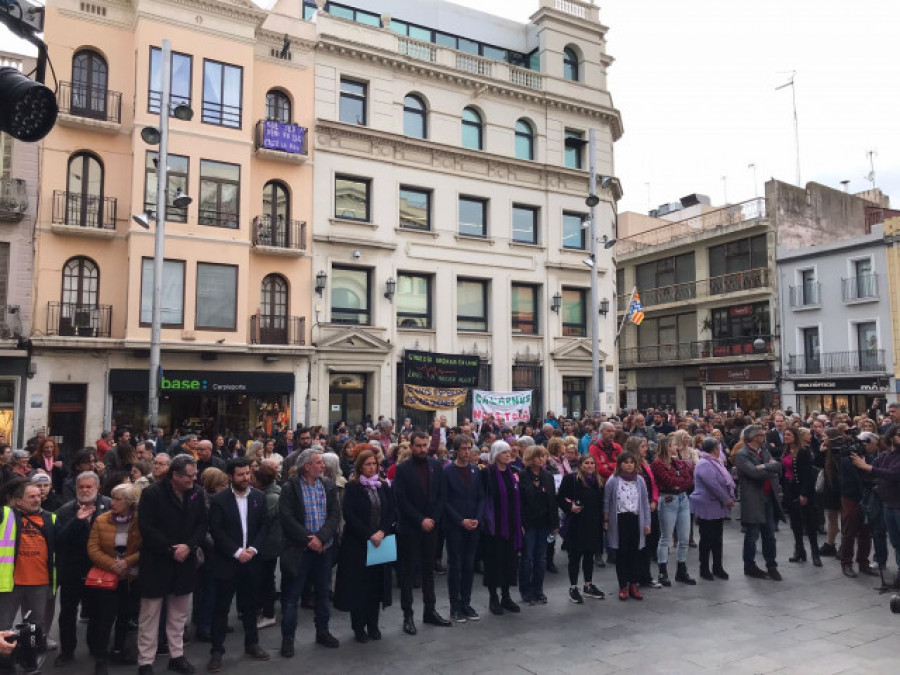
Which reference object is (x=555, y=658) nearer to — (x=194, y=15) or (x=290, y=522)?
(x=290, y=522)

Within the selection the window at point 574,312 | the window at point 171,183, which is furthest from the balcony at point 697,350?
the window at point 171,183

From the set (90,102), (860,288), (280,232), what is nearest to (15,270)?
(90,102)

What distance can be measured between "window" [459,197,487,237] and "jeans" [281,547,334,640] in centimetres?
1925

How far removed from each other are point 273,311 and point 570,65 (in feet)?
55.7

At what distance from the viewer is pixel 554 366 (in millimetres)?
26344

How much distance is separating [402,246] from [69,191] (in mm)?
10442

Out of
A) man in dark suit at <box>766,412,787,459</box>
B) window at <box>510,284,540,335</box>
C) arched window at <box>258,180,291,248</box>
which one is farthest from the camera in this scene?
window at <box>510,284,540,335</box>

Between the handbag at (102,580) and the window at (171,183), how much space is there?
15297mm

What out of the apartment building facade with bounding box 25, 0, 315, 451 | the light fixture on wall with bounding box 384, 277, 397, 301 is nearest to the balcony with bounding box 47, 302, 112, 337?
the apartment building facade with bounding box 25, 0, 315, 451

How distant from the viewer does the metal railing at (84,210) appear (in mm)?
18719

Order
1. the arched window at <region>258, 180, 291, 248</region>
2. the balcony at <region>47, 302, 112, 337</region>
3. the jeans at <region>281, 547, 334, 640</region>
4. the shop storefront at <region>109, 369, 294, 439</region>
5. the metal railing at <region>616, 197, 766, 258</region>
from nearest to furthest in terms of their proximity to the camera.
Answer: the jeans at <region>281, 547, 334, 640</region> < the balcony at <region>47, 302, 112, 337</region> < the shop storefront at <region>109, 369, 294, 439</region> < the arched window at <region>258, 180, 291, 248</region> < the metal railing at <region>616, 197, 766, 258</region>

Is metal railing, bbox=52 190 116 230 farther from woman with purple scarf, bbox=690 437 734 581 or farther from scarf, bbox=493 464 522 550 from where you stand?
woman with purple scarf, bbox=690 437 734 581

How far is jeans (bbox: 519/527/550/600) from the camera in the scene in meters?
8.41

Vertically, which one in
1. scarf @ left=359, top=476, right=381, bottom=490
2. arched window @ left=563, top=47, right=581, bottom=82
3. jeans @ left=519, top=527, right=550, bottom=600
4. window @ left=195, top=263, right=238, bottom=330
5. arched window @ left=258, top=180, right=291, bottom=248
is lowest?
jeans @ left=519, top=527, right=550, bottom=600
